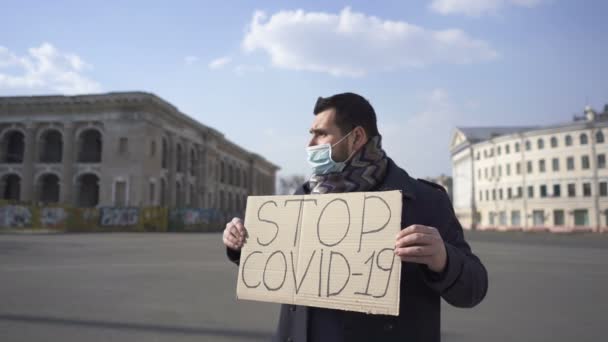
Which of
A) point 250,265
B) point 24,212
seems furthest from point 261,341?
point 24,212

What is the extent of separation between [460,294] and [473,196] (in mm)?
78885

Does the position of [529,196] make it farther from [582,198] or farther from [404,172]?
[404,172]

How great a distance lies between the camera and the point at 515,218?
6681 centimetres

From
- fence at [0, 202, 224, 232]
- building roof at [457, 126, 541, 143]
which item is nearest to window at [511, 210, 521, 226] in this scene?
building roof at [457, 126, 541, 143]

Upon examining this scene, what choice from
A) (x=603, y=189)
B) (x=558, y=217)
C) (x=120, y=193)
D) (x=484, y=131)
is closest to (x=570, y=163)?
(x=603, y=189)

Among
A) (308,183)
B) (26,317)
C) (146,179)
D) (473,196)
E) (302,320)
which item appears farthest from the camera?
(473,196)

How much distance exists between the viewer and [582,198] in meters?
59.6

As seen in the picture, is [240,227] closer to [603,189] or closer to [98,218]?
[98,218]

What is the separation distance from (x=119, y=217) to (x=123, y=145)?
23.1 feet

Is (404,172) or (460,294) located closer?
(460,294)

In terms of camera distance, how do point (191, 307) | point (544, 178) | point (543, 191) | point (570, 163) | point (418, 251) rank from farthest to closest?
point (543, 191)
point (544, 178)
point (570, 163)
point (191, 307)
point (418, 251)

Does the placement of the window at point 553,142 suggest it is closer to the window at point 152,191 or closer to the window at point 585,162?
the window at point 585,162

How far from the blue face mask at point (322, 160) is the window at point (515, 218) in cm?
7126

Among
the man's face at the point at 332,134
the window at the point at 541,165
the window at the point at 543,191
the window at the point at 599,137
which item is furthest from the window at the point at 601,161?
the man's face at the point at 332,134
